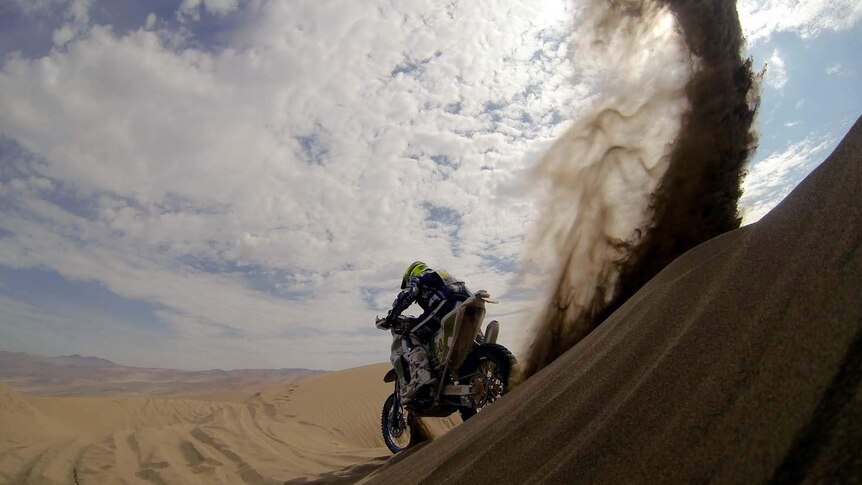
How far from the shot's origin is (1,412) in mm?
8664

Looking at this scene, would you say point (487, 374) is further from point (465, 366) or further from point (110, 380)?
point (110, 380)

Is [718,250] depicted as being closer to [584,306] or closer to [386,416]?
[584,306]

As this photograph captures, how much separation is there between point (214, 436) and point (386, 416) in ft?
11.3

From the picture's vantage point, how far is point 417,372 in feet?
17.1

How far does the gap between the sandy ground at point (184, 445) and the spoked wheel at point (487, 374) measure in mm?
1329

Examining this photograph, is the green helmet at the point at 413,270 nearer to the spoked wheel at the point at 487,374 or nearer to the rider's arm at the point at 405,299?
the rider's arm at the point at 405,299

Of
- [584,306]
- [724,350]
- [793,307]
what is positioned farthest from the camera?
[584,306]

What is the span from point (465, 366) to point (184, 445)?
4803mm

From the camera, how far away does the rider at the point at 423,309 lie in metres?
5.24

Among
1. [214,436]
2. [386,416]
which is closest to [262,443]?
[214,436]

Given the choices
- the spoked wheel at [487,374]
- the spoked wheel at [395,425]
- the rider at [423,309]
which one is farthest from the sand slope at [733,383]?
the spoked wheel at [395,425]

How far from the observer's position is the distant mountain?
5303cm

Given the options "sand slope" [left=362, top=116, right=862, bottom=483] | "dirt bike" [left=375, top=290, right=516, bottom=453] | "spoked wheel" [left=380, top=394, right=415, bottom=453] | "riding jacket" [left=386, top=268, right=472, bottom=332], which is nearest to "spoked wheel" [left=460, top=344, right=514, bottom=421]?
"dirt bike" [left=375, top=290, right=516, bottom=453]

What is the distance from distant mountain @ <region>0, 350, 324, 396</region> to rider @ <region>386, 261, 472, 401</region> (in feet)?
146
